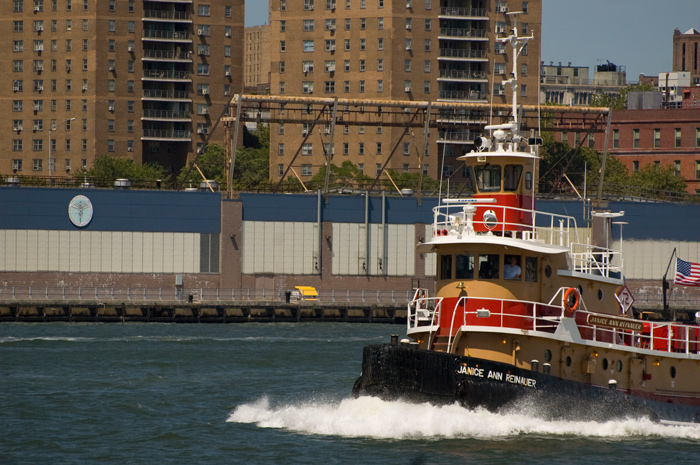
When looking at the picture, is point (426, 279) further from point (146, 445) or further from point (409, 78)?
point (146, 445)

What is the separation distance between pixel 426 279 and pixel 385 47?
4461 cm

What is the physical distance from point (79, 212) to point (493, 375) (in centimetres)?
5383

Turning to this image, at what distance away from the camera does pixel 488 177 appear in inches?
1351

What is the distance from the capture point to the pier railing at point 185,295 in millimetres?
76750

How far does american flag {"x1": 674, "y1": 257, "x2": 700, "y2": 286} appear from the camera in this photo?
46469mm

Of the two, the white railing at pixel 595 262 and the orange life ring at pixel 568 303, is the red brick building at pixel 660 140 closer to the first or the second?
the white railing at pixel 595 262

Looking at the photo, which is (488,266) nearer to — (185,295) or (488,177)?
(488,177)

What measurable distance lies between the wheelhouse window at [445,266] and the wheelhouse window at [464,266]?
26cm

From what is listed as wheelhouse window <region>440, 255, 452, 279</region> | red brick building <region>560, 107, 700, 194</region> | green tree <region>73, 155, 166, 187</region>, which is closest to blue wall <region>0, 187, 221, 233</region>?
green tree <region>73, 155, 166, 187</region>

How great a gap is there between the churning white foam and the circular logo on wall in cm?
4758

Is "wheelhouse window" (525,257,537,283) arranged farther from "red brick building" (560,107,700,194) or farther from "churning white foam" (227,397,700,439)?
"red brick building" (560,107,700,194)

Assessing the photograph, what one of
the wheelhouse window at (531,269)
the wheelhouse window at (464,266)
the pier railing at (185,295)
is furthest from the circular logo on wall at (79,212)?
the wheelhouse window at (531,269)

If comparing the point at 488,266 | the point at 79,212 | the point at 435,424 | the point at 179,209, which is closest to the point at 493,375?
the point at 435,424

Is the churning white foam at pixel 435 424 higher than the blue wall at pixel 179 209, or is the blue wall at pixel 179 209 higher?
the blue wall at pixel 179 209
